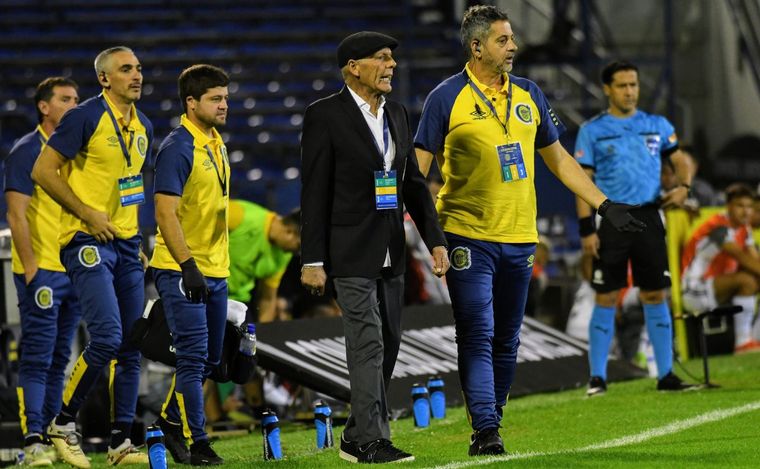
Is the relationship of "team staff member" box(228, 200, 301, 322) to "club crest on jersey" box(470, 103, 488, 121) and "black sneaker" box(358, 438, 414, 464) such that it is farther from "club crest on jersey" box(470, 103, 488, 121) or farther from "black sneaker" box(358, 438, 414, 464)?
"black sneaker" box(358, 438, 414, 464)

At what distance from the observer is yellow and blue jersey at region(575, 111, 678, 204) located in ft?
32.3

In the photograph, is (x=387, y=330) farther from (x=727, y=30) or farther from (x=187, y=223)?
(x=727, y=30)

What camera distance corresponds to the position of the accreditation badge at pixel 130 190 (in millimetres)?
7719

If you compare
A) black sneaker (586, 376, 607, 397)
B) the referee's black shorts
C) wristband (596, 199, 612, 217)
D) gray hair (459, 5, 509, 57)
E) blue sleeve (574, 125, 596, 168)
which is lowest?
black sneaker (586, 376, 607, 397)

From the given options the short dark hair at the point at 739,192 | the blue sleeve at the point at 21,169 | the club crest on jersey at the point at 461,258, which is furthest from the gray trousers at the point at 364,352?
the short dark hair at the point at 739,192

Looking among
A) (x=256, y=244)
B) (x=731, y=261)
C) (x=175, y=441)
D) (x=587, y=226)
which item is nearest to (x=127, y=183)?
(x=175, y=441)

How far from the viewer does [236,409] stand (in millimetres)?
11109

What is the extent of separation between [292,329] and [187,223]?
301 cm

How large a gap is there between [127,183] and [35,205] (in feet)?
3.81

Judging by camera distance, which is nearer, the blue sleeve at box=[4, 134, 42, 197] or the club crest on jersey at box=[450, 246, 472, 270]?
the club crest on jersey at box=[450, 246, 472, 270]

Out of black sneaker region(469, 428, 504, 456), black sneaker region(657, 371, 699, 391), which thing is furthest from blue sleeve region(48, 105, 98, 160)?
black sneaker region(657, 371, 699, 391)

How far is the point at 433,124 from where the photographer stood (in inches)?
275

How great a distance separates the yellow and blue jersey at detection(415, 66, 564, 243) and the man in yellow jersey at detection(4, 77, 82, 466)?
256 centimetres

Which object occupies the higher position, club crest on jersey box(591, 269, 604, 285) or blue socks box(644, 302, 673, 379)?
club crest on jersey box(591, 269, 604, 285)
